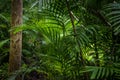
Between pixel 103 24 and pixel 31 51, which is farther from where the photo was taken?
pixel 31 51

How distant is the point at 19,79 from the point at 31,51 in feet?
4.74

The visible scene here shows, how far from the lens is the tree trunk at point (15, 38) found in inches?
138

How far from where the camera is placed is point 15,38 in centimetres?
367

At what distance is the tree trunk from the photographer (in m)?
3.50

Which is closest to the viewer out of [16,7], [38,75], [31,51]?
[16,7]

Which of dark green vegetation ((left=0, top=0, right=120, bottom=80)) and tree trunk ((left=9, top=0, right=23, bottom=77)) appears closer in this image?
dark green vegetation ((left=0, top=0, right=120, bottom=80))

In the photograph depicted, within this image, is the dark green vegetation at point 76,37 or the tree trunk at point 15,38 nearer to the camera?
the dark green vegetation at point 76,37

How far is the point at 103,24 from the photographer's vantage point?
82.4 inches

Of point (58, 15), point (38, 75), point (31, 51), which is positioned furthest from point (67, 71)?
point (31, 51)

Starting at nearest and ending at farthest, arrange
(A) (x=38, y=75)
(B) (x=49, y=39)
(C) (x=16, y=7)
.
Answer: (B) (x=49, y=39) < (C) (x=16, y=7) < (A) (x=38, y=75)

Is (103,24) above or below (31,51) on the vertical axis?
above

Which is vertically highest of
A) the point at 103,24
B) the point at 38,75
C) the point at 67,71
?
the point at 103,24

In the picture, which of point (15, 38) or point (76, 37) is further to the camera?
point (15, 38)

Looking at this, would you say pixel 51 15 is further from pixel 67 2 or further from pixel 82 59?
pixel 82 59
